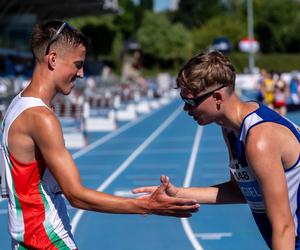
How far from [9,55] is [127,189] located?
150ft

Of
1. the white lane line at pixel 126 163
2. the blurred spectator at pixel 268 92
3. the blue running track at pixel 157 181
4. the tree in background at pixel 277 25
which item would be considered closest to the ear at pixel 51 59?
the blue running track at pixel 157 181

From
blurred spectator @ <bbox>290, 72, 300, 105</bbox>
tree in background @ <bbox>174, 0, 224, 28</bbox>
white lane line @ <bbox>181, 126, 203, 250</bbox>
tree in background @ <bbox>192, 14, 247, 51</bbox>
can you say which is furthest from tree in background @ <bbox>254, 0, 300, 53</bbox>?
white lane line @ <bbox>181, 126, 203, 250</bbox>

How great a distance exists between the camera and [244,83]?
6394cm

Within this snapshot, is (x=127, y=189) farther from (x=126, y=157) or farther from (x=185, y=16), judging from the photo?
(x=185, y=16)

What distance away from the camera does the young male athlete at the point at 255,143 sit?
146 inches

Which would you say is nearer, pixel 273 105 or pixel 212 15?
pixel 273 105

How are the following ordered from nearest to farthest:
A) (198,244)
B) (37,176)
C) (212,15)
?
1. (37,176)
2. (198,244)
3. (212,15)

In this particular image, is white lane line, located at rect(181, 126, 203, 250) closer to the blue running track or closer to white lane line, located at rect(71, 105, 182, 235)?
the blue running track

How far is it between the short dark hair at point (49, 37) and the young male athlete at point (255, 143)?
1.68 feet

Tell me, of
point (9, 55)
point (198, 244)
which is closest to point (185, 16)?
point (9, 55)

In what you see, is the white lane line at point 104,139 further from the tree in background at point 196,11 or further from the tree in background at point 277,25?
the tree in background at point 277,25

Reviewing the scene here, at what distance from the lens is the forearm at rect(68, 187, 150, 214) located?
3.92 meters

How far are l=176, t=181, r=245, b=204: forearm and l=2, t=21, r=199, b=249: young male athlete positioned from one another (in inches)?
21.6

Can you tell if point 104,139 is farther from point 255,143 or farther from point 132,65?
point 132,65
